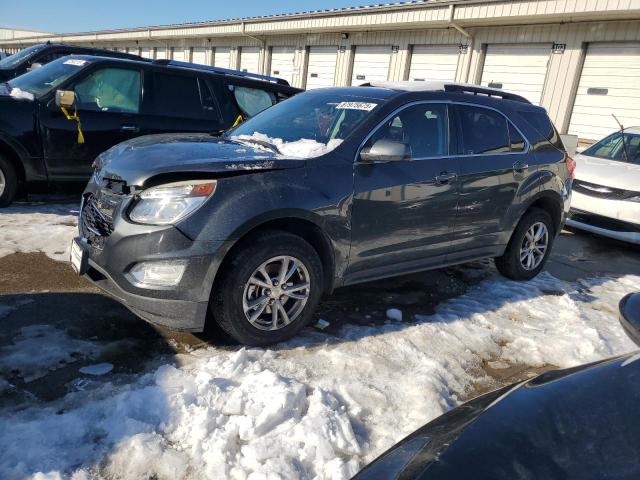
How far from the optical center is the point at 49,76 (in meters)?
6.18

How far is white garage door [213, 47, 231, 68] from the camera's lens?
74.7ft

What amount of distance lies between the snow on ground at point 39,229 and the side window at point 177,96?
1.64 meters

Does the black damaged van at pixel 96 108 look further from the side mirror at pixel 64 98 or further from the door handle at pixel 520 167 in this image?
the door handle at pixel 520 167

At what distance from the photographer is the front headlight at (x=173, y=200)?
10.1 ft

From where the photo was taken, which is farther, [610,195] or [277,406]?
[610,195]

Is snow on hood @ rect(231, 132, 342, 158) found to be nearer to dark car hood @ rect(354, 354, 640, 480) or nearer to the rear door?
the rear door

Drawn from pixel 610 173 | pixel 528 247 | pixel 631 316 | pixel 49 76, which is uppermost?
pixel 49 76

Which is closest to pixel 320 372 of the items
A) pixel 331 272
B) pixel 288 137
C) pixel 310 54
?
pixel 331 272

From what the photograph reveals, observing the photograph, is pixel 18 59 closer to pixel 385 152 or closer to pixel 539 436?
pixel 385 152

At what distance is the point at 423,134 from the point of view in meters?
4.19

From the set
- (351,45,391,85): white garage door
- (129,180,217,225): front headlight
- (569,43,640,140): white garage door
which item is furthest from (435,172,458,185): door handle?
(351,45,391,85): white garage door

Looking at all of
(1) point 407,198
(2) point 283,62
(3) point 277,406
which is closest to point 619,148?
(1) point 407,198

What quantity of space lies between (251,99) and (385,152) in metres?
3.93

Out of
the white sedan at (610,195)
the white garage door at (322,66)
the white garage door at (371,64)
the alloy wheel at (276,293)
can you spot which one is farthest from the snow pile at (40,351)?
the white garage door at (322,66)
